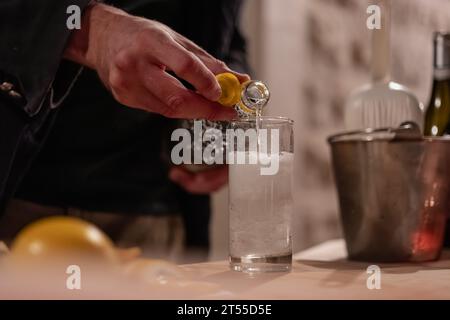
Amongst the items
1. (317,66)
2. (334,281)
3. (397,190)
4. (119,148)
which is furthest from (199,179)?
(317,66)

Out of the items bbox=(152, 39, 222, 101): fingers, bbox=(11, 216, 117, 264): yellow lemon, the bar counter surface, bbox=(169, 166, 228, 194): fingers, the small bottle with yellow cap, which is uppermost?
bbox=(152, 39, 222, 101): fingers

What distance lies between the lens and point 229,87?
0.64 meters

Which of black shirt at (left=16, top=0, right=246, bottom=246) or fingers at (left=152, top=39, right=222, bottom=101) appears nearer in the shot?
fingers at (left=152, top=39, right=222, bottom=101)

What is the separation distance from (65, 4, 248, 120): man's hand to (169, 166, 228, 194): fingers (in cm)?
41

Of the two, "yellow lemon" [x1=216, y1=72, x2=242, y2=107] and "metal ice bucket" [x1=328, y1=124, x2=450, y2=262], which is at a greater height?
"yellow lemon" [x1=216, y1=72, x2=242, y2=107]

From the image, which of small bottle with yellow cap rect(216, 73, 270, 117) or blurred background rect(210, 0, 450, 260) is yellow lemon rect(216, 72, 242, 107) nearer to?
small bottle with yellow cap rect(216, 73, 270, 117)

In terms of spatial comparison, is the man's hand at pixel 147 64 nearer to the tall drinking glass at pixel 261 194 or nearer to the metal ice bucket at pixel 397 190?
the tall drinking glass at pixel 261 194

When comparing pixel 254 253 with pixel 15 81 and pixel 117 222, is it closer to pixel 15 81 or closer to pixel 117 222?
pixel 15 81

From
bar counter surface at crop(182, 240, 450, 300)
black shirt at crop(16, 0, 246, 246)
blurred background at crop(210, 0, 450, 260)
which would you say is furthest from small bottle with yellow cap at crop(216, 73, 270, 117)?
blurred background at crop(210, 0, 450, 260)

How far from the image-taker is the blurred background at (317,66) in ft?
5.63

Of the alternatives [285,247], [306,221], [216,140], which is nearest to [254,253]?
[285,247]

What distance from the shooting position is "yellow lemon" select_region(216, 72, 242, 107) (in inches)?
25.2

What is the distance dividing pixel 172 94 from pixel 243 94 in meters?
0.07

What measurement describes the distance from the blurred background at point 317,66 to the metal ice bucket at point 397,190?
0.82 meters
